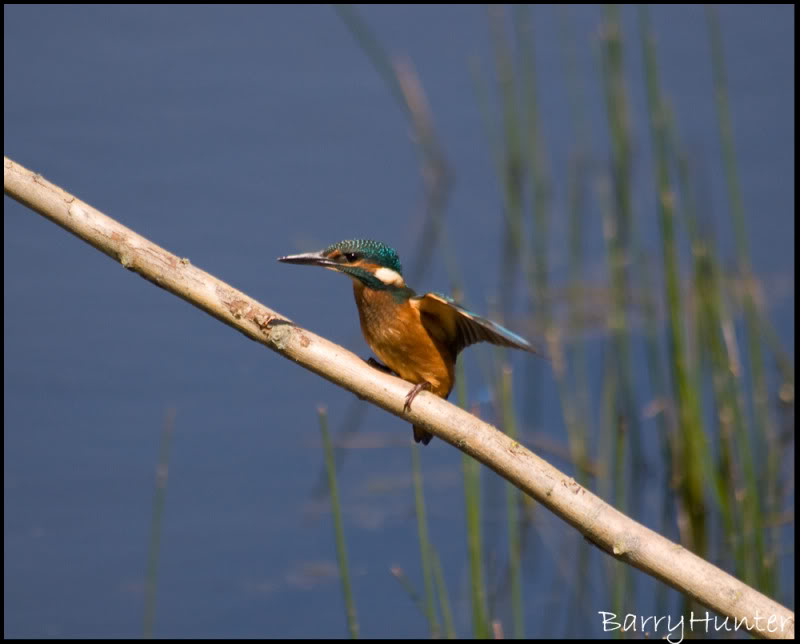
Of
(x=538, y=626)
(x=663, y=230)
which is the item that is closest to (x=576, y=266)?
(x=663, y=230)

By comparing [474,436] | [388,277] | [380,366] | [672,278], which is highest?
[672,278]

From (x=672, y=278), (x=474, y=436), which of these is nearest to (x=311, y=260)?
(x=474, y=436)

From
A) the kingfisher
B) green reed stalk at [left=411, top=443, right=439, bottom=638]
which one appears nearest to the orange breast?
the kingfisher

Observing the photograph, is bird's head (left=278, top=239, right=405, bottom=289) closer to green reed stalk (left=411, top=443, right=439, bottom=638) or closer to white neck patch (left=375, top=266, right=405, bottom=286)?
white neck patch (left=375, top=266, right=405, bottom=286)

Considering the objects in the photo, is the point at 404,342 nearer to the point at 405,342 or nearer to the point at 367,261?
the point at 405,342

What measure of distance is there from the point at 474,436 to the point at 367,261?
20.4 inches

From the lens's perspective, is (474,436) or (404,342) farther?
(404,342)

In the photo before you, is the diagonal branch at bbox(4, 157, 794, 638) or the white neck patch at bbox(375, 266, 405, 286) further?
the white neck patch at bbox(375, 266, 405, 286)

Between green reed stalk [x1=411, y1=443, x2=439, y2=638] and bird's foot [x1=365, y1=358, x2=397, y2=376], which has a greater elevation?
bird's foot [x1=365, y1=358, x2=397, y2=376]

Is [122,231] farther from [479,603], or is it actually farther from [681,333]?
[681,333]

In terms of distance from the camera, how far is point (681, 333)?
228cm

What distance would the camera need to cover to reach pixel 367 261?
68.0 inches

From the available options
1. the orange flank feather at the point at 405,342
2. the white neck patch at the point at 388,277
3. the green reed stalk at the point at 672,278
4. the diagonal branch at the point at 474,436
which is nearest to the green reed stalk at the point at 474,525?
the orange flank feather at the point at 405,342

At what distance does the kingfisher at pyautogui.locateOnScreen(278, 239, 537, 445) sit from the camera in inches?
66.4
